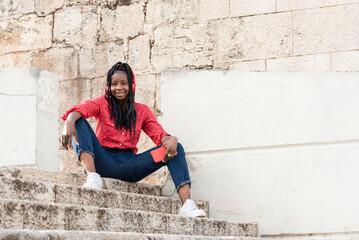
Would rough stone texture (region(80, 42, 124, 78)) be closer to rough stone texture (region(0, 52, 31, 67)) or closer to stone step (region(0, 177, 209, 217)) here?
rough stone texture (region(0, 52, 31, 67))

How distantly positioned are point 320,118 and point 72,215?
2.15m

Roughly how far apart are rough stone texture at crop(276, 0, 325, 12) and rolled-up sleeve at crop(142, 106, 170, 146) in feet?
6.26

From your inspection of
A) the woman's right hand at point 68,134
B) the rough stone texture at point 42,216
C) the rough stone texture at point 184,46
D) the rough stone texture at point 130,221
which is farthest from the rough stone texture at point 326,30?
the rough stone texture at point 42,216

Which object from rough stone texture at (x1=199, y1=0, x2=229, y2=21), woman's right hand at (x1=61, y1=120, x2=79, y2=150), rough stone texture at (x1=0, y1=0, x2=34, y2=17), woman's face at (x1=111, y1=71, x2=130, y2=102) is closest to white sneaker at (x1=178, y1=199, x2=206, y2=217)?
woman's right hand at (x1=61, y1=120, x2=79, y2=150)

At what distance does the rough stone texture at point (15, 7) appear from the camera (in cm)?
757

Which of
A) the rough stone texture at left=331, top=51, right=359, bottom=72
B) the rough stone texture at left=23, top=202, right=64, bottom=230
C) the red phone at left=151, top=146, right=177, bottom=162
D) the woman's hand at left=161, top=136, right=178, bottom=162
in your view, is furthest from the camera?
the rough stone texture at left=331, top=51, right=359, bottom=72

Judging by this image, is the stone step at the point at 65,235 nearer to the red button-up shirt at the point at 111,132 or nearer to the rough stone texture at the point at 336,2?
the red button-up shirt at the point at 111,132

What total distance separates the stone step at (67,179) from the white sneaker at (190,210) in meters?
0.44

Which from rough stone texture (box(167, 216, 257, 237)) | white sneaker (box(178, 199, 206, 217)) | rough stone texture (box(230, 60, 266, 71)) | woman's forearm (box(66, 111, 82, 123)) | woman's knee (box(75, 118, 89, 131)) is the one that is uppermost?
rough stone texture (box(230, 60, 266, 71))

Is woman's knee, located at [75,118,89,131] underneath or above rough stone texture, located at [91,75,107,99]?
underneath

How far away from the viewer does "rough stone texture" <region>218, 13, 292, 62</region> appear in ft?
20.6

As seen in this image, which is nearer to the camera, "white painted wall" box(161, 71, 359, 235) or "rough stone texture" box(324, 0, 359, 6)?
"white painted wall" box(161, 71, 359, 235)

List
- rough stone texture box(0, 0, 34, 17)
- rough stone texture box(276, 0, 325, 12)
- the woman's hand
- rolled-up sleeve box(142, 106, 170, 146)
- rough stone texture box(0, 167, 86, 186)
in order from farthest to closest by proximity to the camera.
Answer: rough stone texture box(0, 0, 34, 17), rough stone texture box(276, 0, 325, 12), rolled-up sleeve box(142, 106, 170, 146), the woman's hand, rough stone texture box(0, 167, 86, 186)

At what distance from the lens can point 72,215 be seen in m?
3.28
